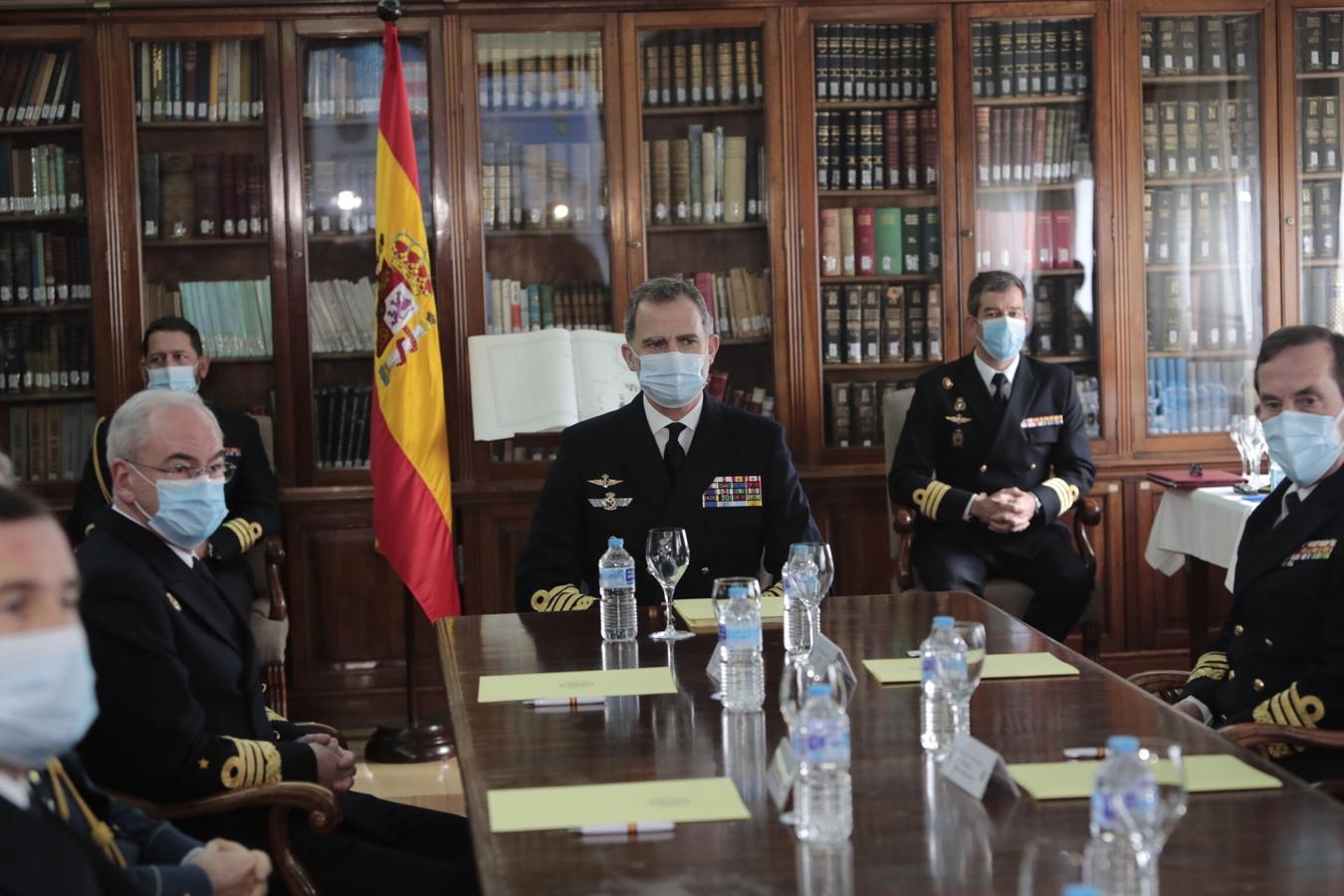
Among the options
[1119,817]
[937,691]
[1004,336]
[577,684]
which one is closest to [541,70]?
[1004,336]

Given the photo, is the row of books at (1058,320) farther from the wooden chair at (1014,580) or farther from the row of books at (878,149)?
the wooden chair at (1014,580)

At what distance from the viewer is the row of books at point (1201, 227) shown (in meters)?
5.56

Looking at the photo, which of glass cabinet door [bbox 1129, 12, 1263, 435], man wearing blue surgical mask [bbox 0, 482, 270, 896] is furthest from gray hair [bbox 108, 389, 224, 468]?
glass cabinet door [bbox 1129, 12, 1263, 435]

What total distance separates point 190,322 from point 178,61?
0.91 meters

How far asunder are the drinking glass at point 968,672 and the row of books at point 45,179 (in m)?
4.24

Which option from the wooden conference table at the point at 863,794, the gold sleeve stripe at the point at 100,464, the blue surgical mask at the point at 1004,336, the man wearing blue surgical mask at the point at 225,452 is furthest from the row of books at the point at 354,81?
the wooden conference table at the point at 863,794

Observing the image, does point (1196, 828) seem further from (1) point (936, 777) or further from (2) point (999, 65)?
(2) point (999, 65)

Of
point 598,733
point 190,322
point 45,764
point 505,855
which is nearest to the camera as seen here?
point 505,855

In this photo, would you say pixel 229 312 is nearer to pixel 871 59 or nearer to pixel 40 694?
pixel 871 59

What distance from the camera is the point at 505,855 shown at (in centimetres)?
158

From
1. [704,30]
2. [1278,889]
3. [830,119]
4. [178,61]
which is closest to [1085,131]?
[830,119]

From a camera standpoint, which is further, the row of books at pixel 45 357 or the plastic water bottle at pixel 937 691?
the row of books at pixel 45 357

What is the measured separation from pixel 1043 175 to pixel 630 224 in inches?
59.8

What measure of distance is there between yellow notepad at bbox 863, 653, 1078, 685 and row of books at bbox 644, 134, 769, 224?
3160mm
